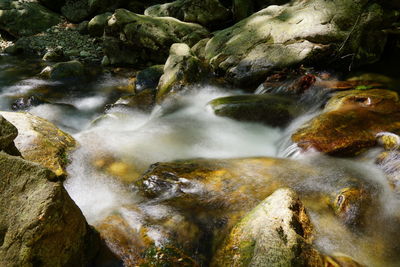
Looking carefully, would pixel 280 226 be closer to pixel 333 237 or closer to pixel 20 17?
pixel 333 237

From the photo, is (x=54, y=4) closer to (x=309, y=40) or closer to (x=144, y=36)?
(x=144, y=36)

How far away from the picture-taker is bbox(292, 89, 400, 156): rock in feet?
16.2

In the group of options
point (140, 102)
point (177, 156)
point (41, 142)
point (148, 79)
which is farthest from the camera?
point (148, 79)

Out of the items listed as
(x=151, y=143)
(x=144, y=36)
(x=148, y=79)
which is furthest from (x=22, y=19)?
(x=151, y=143)

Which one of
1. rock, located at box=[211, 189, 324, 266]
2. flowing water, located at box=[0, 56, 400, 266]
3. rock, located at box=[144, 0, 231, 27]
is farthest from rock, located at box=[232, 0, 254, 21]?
rock, located at box=[211, 189, 324, 266]

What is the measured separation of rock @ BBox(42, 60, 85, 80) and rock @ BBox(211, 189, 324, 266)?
9.28m

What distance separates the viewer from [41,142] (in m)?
4.96

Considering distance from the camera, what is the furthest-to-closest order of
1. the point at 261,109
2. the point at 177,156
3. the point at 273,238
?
the point at 261,109
the point at 177,156
the point at 273,238

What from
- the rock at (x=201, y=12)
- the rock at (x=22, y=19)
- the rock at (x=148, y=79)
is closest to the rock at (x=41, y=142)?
the rock at (x=148, y=79)

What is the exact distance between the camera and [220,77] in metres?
9.06

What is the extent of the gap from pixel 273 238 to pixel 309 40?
654 cm

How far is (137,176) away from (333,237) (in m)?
2.88

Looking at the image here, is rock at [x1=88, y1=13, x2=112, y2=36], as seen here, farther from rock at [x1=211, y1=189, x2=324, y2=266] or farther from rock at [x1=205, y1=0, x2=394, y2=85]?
rock at [x1=211, y1=189, x2=324, y2=266]

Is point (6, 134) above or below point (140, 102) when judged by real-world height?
above
